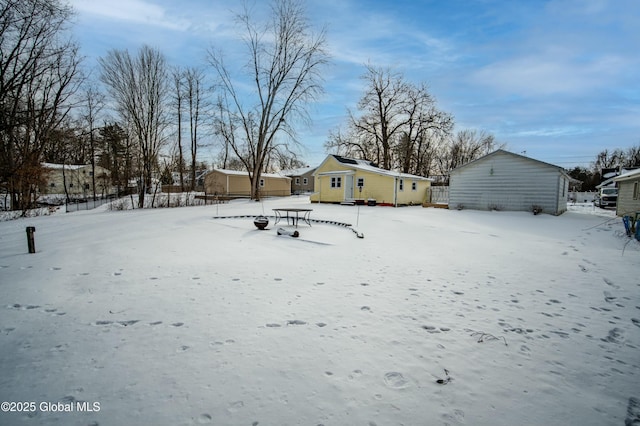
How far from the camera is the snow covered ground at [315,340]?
1.97m

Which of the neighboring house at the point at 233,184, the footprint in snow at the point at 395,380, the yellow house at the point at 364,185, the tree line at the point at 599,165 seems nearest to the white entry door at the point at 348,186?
the yellow house at the point at 364,185

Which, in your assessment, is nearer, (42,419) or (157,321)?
(42,419)

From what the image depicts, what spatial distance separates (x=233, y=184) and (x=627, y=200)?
3502 centimetres

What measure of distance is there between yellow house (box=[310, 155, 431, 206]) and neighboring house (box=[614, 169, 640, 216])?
11837 millimetres

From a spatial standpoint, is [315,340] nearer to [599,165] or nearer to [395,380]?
[395,380]

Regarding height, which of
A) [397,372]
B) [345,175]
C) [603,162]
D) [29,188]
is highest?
[603,162]

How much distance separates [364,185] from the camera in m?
22.6

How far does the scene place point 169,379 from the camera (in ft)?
7.30

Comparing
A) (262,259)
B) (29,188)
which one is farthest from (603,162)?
(29,188)

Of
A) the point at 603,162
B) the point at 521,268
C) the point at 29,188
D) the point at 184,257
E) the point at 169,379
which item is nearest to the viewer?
the point at 169,379

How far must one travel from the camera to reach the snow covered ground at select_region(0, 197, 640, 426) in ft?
6.48

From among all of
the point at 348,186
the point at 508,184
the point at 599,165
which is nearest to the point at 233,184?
the point at 348,186

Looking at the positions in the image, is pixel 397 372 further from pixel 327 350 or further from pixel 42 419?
pixel 42 419

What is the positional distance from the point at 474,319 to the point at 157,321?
3.83 meters
